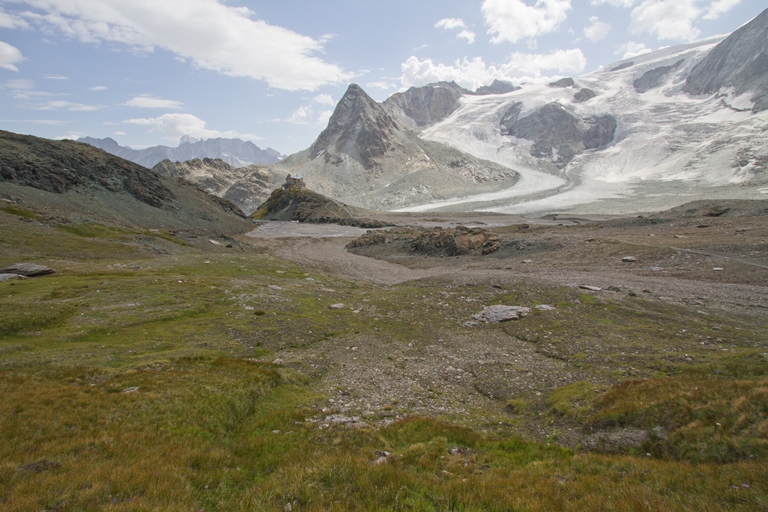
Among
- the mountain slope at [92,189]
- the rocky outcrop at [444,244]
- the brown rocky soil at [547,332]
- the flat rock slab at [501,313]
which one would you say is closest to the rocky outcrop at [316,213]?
the mountain slope at [92,189]

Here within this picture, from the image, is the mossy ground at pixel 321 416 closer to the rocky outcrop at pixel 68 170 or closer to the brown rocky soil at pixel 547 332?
the brown rocky soil at pixel 547 332

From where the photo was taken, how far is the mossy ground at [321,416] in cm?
871

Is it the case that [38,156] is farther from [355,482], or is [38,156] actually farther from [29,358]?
[355,482]

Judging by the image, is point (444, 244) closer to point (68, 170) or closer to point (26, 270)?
point (26, 270)

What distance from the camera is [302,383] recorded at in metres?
20.1

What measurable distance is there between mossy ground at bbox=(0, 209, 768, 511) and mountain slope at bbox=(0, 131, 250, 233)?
74115 mm

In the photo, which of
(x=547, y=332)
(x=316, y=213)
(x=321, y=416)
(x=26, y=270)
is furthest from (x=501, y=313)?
(x=316, y=213)

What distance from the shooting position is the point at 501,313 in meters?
30.8

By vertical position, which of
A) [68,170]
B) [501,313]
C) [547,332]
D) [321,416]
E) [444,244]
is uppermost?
[68,170]

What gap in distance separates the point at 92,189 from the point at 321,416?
125930 mm

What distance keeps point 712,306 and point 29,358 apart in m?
44.9

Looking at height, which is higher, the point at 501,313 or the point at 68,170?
the point at 68,170

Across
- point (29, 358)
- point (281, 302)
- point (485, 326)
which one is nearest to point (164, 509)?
point (29, 358)

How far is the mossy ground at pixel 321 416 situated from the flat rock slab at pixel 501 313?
107 cm
